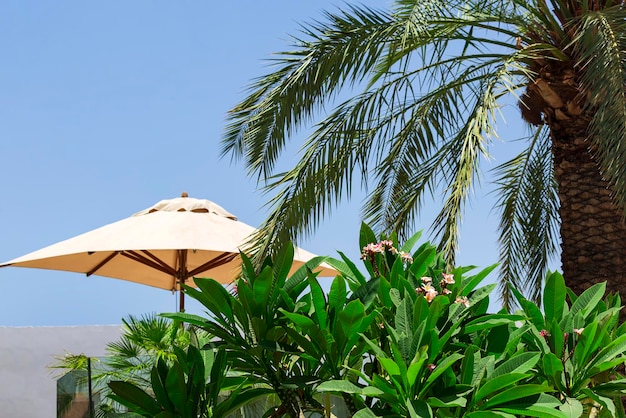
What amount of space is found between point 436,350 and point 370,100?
226 inches

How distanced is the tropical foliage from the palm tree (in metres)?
3.96

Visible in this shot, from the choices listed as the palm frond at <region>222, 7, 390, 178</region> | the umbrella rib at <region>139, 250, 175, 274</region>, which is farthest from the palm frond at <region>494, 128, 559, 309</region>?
the umbrella rib at <region>139, 250, 175, 274</region>

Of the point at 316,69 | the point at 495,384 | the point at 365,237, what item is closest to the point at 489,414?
the point at 495,384

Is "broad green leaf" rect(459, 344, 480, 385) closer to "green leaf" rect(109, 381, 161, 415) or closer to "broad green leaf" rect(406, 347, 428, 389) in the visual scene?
"broad green leaf" rect(406, 347, 428, 389)

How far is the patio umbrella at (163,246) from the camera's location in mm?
8156

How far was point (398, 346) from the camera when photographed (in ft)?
7.38

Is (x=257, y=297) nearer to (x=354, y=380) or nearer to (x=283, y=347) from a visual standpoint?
(x=283, y=347)

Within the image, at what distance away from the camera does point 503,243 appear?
404 inches

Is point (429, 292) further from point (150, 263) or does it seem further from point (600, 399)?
point (150, 263)

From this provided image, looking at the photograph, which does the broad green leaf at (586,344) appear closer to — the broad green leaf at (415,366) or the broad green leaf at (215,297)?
the broad green leaf at (415,366)

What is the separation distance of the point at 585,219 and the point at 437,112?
5.90ft

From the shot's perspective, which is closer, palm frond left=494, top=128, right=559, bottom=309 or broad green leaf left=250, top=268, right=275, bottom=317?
broad green leaf left=250, top=268, right=275, bottom=317

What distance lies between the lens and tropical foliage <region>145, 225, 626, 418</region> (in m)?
2.24

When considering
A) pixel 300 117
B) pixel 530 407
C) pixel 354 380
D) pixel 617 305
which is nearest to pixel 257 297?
pixel 354 380
